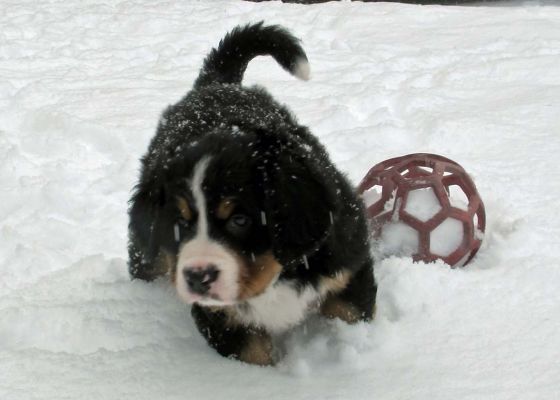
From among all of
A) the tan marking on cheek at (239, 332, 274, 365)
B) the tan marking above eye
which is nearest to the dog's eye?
the tan marking above eye

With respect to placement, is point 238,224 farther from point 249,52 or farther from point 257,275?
point 249,52

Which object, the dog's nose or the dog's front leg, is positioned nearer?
the dog's nose

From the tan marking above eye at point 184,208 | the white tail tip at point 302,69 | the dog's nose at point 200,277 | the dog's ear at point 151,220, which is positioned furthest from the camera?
the white tail tip at point 302,69

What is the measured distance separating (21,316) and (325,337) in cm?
116

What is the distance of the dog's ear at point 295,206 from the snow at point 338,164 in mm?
508

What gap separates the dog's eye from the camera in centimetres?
196

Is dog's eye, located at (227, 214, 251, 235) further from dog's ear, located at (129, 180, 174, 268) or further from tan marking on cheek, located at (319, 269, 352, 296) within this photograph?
tan marking on cheek, located at (319, 269, 352, 296)

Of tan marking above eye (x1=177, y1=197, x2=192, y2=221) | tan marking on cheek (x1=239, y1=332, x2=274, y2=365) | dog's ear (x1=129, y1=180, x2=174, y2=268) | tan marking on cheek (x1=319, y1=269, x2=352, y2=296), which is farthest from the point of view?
tan marking on cheek (x1=239, y1=332, x2=274, y2=365)

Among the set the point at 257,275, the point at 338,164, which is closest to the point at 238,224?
the point at 257,275

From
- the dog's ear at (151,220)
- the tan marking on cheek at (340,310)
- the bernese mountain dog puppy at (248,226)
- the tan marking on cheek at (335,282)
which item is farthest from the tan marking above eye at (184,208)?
the tan marking on cheek at (340,310)

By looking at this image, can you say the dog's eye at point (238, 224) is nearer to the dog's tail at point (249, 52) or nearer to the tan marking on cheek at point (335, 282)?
the tan marking on cheek at point (335, 282)

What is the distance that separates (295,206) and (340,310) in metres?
0.64

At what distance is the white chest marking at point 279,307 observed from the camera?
2283mm

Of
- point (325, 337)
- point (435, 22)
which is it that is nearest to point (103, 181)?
point (325, 337)
